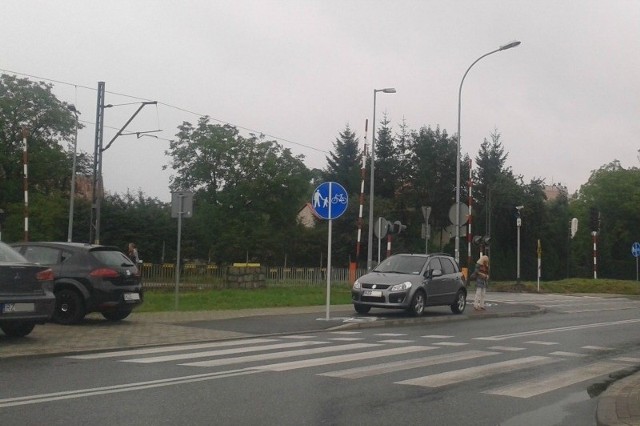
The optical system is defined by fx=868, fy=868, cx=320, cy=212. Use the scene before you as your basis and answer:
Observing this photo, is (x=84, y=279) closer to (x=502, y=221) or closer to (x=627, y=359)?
(x=627, y=359)

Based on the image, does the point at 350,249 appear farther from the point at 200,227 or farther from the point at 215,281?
the point at 215,281

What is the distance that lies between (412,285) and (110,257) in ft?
25.0

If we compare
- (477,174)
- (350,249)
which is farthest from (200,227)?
(477,174)

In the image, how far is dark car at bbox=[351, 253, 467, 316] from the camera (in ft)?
68.4

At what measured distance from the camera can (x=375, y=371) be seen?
434 inches

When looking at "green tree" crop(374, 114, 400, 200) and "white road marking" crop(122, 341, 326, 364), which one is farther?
"green tree" crop(374, 114, 400, 200)

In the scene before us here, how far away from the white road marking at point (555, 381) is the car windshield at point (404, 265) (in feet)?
30.1

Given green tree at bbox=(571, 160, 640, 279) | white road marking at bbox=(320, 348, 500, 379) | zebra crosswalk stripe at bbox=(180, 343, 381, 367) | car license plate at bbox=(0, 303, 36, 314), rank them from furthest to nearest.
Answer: green tree at bbox=(571, 160, 640, 279), car license plate at bbox=(0, 303, 36, 314), zebra crosswalk stripe at bbox=(180, 343, 381, 367), white road marking at bbox=(320, 348, 500, 379)

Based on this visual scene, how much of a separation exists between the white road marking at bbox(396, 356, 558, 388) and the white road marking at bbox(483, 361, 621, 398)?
0.60 metres

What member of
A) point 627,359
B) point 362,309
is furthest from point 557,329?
point 627,359

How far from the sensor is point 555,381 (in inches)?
422

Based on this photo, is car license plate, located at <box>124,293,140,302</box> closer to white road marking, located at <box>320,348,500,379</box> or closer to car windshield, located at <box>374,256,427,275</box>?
white road marking, located at <box>320,348,500,379</box>

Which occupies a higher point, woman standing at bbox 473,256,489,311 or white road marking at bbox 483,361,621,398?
woman standing at bbox 473,256,489,311

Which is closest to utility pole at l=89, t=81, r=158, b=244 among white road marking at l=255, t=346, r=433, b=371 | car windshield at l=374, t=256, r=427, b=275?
car windshield at l=374, t=256, r=427, b=275
